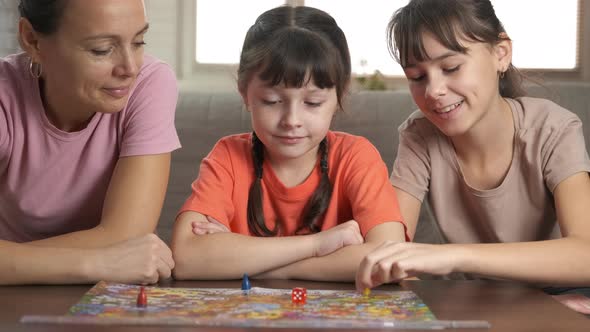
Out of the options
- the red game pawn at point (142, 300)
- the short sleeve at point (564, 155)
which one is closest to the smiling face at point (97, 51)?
the red game pawn at point (142, 300)

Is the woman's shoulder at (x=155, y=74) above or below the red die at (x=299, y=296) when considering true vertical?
above

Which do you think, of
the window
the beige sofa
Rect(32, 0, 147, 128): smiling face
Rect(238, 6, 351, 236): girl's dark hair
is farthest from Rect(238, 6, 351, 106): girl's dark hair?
the window

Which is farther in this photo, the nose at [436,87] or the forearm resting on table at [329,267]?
the nose at [436,87]

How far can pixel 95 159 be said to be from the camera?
1785 millimetres

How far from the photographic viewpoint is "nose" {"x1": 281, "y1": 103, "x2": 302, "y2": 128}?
1679mm

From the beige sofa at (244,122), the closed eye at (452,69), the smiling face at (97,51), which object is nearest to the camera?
the smiling face at (97,51)

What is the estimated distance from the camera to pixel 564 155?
1.85 m

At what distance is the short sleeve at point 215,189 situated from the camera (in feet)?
5.72

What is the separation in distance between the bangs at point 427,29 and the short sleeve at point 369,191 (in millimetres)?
240

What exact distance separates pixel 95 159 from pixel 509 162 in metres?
0.96

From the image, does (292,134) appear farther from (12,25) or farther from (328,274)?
(12,25)

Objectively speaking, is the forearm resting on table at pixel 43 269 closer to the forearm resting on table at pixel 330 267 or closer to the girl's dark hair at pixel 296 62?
the forearm resting on table at pixel 330 267

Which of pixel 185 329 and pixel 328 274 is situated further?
pixel 328 274

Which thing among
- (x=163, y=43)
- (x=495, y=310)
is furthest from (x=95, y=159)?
(x=163, y=43)
